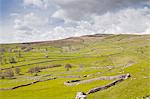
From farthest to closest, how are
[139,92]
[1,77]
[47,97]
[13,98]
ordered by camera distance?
[1,77] < [13,98] < [47,97] < [139,92]

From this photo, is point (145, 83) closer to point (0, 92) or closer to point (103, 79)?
point (103, 79)

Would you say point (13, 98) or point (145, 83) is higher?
point (145, 83)

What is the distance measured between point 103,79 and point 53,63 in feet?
370

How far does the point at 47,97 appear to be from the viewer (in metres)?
51.6

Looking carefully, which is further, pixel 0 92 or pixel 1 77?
pixel 1 77

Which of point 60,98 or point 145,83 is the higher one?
point 145,83

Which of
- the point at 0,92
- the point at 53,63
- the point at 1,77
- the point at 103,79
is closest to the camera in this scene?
the point at 103,79

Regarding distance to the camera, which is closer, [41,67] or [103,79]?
[103,79]

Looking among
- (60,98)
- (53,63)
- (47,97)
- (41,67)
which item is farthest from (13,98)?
(53,63)

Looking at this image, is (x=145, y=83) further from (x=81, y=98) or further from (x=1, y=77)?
(x=1, y=77)

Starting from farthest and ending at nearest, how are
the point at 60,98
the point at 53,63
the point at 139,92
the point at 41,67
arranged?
1. the point at 53,63
2. the point at 41,67
3. the point at 60,98
4. the point at 139,92

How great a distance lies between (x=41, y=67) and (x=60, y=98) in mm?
115218

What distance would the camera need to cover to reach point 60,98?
4822cm

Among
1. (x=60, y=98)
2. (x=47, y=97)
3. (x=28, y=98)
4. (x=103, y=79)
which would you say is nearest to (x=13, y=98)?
(x=28, y=98)
